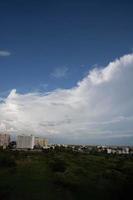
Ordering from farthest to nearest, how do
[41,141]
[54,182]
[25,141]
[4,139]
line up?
[41,141], [4,139], [25,141], [54,182]

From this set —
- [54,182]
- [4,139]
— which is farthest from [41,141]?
[54,182]

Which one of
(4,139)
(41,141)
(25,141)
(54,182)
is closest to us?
(54,182)

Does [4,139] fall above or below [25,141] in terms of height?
above

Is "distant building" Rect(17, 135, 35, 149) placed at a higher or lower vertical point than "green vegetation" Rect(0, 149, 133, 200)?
higher

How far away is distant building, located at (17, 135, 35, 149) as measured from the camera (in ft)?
393

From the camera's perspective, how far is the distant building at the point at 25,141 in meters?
120

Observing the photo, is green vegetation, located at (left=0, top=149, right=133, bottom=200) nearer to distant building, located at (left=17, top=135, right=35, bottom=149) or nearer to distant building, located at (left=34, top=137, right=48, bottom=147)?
distant building, located at (left=17, top=135, right=35, bottom=149)

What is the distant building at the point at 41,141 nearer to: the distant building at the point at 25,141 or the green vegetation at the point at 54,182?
the distant building at the point at 25,141

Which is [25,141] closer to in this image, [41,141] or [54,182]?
[41,141]

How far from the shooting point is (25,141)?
399 feet

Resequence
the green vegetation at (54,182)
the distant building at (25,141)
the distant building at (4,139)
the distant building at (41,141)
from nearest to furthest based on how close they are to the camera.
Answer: the green vegetation at (54,182) < the distant building at (25,141) < the distant building at (4,139) < the distant building at (41,141)

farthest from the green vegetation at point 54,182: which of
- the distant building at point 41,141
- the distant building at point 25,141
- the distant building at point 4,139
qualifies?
the distant building at point 41,141

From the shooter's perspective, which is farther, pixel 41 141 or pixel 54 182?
pixel 41 141

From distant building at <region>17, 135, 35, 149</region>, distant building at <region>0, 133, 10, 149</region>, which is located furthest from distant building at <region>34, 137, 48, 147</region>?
distant building at <region>17, 135, 35, 149</region>
